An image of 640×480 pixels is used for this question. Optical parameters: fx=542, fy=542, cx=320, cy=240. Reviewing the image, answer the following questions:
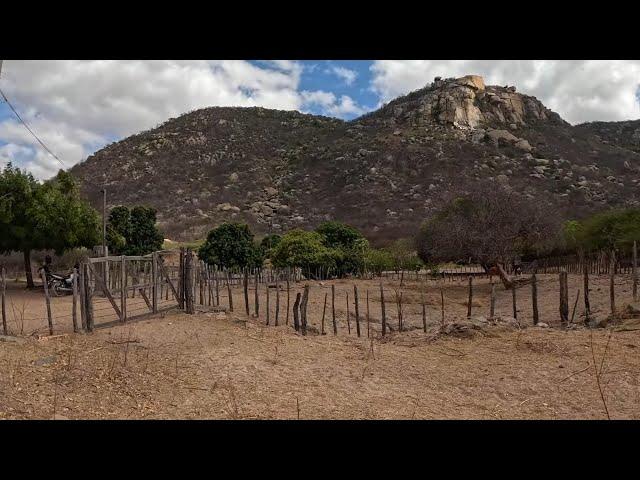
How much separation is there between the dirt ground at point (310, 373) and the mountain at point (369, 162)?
96.4 feet

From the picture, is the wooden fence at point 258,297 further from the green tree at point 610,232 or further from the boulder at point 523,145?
the boulder at point 523,145

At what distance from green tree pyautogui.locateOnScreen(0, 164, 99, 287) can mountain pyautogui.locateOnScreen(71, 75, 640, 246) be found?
21.8 metres

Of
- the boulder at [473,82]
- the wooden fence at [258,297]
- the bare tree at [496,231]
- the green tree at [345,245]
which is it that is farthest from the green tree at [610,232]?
the boulder at [473,82]

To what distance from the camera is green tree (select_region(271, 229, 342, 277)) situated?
26.0 metres

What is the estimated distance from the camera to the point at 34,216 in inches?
717

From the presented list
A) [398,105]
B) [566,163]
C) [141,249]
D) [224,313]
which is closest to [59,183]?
[141,249]

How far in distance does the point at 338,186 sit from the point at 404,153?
7181mm

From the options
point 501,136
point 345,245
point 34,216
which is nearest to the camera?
point 34,216

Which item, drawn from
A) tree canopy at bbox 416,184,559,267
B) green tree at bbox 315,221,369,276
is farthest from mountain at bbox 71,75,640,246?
tree canopy at bbox 416,184,559,267

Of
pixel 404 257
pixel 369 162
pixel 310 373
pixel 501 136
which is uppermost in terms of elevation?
pixel 501 136

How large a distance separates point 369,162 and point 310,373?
144 feet

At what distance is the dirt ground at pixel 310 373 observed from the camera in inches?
226

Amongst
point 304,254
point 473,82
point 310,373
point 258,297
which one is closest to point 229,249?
point 304,254

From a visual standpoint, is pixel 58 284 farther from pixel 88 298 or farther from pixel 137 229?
pixel 88 298
